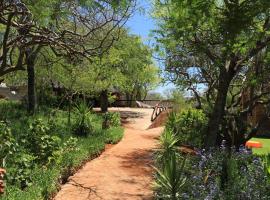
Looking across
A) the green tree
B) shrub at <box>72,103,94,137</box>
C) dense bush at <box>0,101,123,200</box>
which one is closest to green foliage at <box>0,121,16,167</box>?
dense bush at <box>0,101,123,200</box>

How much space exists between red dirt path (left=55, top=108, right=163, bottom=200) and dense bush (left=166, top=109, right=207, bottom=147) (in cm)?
164

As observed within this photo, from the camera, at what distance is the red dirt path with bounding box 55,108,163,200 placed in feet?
37.8

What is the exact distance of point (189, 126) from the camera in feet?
69.9

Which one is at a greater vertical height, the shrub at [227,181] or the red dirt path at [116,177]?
the shrub at [227,181]

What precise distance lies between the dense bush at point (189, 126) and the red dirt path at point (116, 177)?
5.39 ft

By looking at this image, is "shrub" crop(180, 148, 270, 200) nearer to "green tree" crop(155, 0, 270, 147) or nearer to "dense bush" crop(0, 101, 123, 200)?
"green tree" crop(155, 0, 270, 147)

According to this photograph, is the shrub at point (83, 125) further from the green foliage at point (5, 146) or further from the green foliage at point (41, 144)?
the green foliage at point (5, 146)

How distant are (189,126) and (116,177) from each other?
8.39 metres

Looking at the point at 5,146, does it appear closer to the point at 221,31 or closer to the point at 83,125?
the point at 221,31

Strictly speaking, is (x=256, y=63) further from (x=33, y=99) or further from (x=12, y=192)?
(x=33, y=99)

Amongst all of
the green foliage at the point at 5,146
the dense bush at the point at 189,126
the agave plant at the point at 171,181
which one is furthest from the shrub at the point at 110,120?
the agave plant at the point at 171,181

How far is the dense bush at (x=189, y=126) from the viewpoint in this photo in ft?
66.0

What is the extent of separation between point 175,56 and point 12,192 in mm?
10881

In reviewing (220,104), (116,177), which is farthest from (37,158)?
(220,104)
